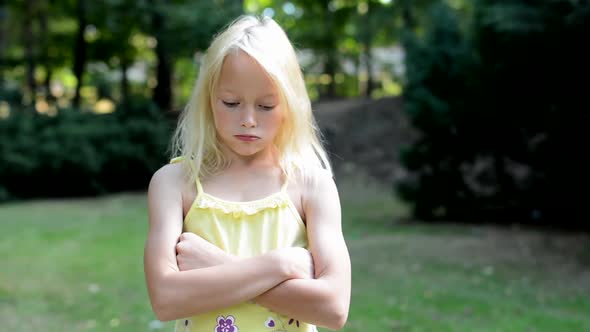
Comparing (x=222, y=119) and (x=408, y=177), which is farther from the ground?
(x=222, y=119)

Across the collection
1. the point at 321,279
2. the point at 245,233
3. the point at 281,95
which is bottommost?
the point at 321,279

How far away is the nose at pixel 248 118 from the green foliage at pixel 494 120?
6211 millimetres

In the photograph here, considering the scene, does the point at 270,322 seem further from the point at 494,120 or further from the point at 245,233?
the point at 494,120

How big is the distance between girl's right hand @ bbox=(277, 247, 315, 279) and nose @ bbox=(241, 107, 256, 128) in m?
0.34

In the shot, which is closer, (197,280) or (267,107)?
(197,280)

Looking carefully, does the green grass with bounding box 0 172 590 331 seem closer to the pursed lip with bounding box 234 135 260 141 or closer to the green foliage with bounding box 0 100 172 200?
the green foliage with bounding box 0 100 172 200

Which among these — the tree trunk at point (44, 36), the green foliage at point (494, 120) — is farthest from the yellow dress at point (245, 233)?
the tree trunk at point (44, 36)

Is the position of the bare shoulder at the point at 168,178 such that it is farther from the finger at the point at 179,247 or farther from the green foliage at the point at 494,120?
the green foliage at the point at 494,120

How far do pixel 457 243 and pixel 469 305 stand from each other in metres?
2.60

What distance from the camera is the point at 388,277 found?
6945 millimetres

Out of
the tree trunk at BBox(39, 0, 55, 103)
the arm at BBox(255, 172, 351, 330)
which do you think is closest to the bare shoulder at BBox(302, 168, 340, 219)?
the arm at BBox(255, 172, 351, 330)

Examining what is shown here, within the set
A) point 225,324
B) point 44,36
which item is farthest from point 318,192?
point 44,36

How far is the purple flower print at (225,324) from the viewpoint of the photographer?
78.4 inches

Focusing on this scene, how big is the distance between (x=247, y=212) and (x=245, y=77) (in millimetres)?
357
